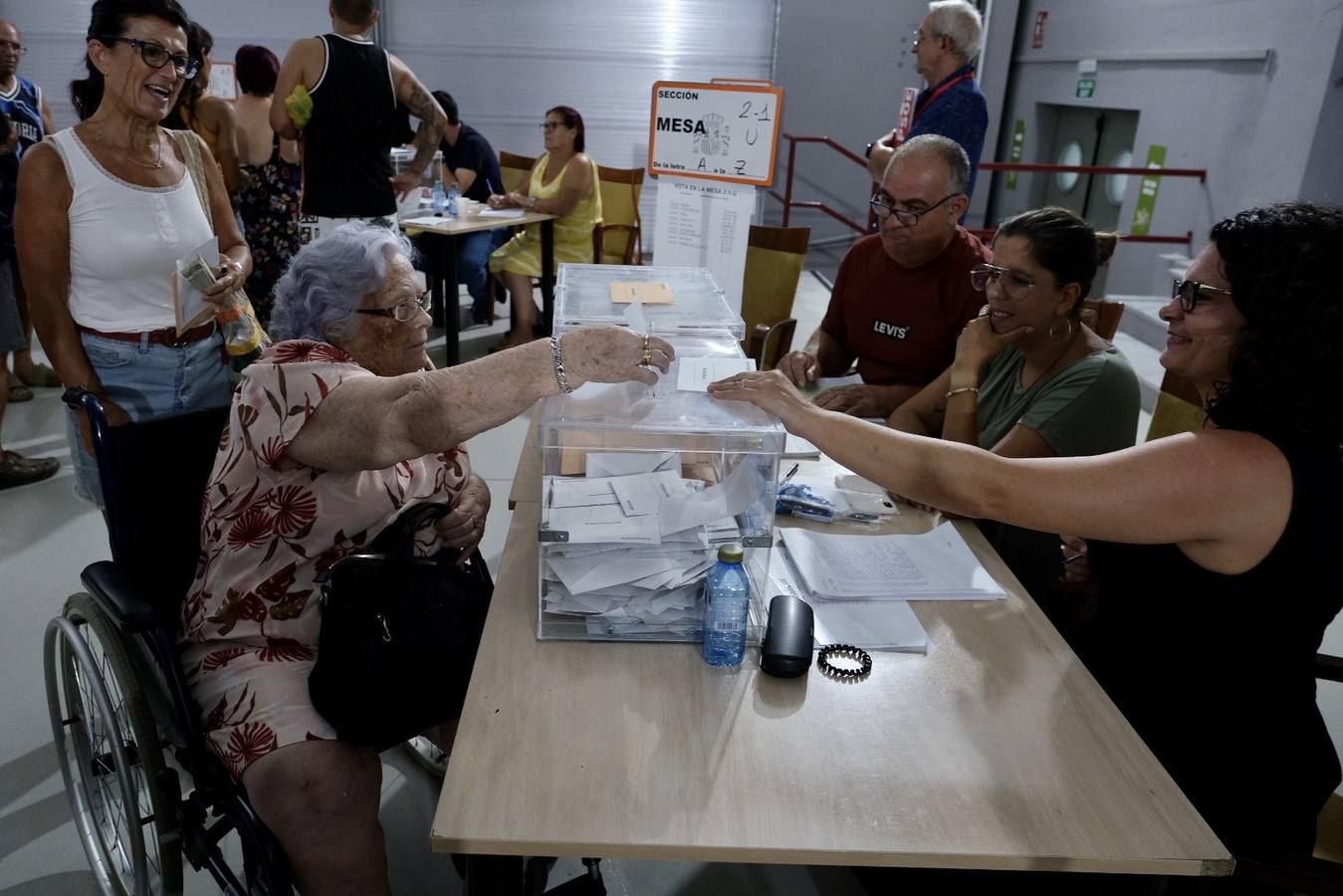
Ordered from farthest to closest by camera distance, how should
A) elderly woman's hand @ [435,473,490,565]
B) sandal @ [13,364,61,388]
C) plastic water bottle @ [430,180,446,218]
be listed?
plastic water bottle @ [430,180,446,218] < sandal @ [13,364,61,388] < elderly woman's hand @ [435,473,490,565]

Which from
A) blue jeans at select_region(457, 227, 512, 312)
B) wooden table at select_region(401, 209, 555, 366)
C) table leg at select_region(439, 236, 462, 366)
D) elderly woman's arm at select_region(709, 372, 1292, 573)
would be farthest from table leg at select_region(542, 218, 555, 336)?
elderly woman's arm at select_region(709, 372, 1292, 573)

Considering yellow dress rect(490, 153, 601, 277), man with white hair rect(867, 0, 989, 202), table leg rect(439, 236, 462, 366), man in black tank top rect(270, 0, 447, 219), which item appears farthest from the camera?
yellow dress rect(490, 153, 601, 277)

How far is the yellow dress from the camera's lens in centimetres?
542

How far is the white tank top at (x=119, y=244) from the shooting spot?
6.55 ft

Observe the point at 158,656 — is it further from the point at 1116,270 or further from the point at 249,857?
the point at 1116,270

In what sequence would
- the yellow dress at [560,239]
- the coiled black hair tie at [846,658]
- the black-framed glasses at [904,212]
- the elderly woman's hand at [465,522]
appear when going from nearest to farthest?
the coiled black hair tie at [846,658]
the elderly woman's hand at [465,522]
the black-framed glasses at [904,212]
the yellow dress at [560,239]

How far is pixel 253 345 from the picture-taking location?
2131 millimetres

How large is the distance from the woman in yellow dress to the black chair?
3.74 m

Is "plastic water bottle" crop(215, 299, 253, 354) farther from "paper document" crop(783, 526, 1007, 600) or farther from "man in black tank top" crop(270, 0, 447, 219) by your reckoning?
"man in black tank top" crop(270, 0, 447, 219)

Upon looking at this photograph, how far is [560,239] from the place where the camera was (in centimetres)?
546

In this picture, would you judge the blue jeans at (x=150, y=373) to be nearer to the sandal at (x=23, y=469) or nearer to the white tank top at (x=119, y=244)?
the white tank top at (x=119, y=244)

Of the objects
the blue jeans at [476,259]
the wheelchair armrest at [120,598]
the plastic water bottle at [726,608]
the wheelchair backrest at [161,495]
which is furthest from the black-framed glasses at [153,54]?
the blue jeans at [476,259]

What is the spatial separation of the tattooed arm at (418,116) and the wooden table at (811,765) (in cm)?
321

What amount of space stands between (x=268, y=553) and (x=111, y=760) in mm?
604
